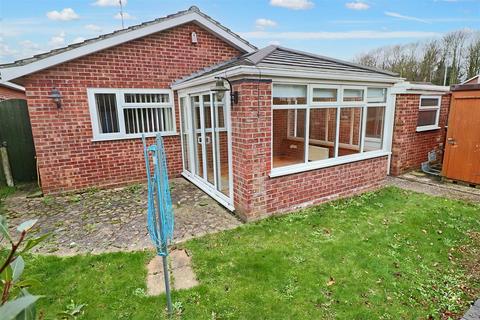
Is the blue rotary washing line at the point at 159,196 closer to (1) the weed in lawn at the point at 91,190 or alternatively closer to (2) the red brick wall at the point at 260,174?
(2) the red brick wall at the point at 260,174

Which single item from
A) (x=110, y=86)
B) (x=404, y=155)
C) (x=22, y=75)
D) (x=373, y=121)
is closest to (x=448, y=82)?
(x=404, y=155)

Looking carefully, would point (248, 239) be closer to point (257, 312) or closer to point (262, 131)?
point (257, 312)

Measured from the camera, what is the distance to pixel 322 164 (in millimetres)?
5586

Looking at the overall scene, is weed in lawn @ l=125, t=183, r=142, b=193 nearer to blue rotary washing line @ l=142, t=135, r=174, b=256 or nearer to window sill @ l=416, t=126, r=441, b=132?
blue rotary washing line @ l=142, t=135, r=174, b=256

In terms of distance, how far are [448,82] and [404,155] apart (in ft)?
64.3

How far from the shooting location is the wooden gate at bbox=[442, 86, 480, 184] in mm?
6449

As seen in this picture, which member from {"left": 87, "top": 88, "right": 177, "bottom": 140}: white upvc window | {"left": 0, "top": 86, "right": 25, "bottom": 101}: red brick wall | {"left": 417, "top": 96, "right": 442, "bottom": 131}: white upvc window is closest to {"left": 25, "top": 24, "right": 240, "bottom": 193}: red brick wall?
{"left": 87, "top": 88, "right": 177, "bottom": 140}: white upvc window

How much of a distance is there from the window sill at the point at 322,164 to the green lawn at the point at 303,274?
2.97 ft

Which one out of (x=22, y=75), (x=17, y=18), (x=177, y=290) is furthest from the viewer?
(x=17, y=18)

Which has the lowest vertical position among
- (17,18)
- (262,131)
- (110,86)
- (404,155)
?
(404,155)

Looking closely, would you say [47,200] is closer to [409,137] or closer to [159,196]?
[159,196]

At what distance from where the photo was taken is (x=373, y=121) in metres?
6.49

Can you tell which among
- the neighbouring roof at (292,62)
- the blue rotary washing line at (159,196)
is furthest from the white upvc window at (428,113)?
the blue rotary washing line at (159,196)

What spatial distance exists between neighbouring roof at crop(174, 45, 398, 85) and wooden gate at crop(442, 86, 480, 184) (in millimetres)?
2143
